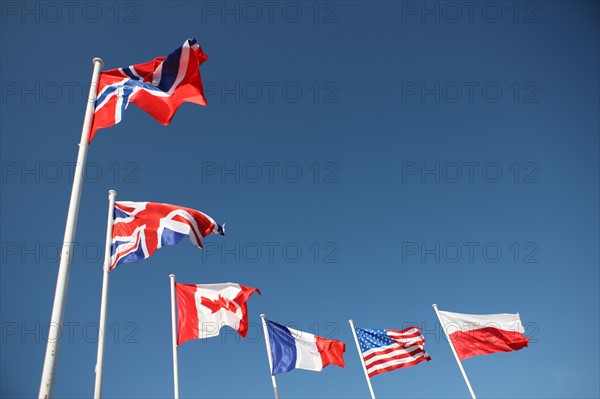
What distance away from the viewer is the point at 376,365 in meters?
21.2

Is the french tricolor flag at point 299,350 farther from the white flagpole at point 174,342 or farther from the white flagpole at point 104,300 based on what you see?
the white flagpole at point 104,300

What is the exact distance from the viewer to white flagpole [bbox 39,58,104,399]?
22.9 feet

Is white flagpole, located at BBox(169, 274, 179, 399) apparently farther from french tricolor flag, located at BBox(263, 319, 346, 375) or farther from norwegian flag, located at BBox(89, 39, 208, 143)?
norwegian flag, located at BBox(89, 39, 208, 143)

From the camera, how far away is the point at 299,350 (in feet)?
64.0

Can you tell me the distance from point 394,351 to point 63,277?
56.4 feet

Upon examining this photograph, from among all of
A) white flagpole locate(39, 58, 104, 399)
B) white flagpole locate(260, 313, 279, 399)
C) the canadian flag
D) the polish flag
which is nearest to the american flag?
the polish flag

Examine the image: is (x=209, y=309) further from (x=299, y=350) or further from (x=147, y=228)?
(x=299, y=350)

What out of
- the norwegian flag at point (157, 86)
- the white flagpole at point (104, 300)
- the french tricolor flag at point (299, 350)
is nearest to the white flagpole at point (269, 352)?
the french tricolor flag at point (299, 350)

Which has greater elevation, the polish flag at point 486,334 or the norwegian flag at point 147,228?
the norwegian flag at point 147,228

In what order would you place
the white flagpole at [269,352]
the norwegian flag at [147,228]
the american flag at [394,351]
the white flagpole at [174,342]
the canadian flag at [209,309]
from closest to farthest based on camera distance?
the norwegian flag at [147,228]
the white flagpole at [174,342]
the canadian flag at [209,309]
the white flagpole at [269,352]
the american flag at [394,351]

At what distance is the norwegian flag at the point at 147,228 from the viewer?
11.8 m

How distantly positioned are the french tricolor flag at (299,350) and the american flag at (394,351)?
182cm

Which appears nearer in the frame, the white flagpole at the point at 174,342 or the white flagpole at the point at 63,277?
the white flagpole at the point at 63,277

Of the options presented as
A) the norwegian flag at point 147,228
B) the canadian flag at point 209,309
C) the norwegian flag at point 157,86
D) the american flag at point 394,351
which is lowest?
the american flag at point 394,351
